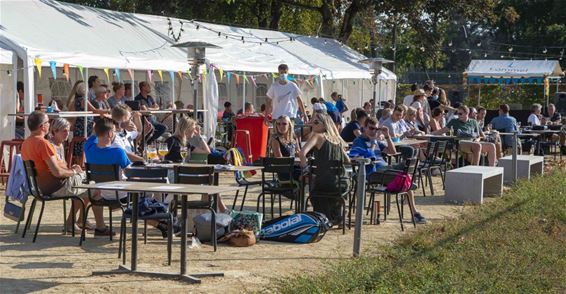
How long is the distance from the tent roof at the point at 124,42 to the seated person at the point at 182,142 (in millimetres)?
5143

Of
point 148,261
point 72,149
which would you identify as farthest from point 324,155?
point 72,149

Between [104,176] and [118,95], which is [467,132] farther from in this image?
[104,176]

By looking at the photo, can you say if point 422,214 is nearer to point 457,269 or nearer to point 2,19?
point 457,269

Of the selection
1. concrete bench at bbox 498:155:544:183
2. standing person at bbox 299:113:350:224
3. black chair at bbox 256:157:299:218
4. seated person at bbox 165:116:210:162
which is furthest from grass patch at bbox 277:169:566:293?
concrete bench at bbox 498:155:544:183

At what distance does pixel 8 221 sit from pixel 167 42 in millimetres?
11087

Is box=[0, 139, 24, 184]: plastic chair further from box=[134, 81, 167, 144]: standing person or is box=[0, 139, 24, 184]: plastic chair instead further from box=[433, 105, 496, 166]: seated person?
box=[433, 105, 496, 166]: seated person

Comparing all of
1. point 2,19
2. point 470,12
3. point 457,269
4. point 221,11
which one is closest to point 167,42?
point 2,19

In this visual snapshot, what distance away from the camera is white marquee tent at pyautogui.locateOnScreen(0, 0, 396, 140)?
15.9 m

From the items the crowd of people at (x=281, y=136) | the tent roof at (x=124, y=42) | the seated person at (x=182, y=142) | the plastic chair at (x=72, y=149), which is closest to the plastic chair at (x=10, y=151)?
the plastic chair at (x=72, y=149)

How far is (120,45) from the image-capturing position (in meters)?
19.4

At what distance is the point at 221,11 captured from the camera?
127ft

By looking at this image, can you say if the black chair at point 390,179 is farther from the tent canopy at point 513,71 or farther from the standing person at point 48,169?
the tent canopy at point 513,71

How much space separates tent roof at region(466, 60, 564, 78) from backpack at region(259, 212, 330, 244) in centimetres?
3148

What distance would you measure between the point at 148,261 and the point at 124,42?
11.8 m
